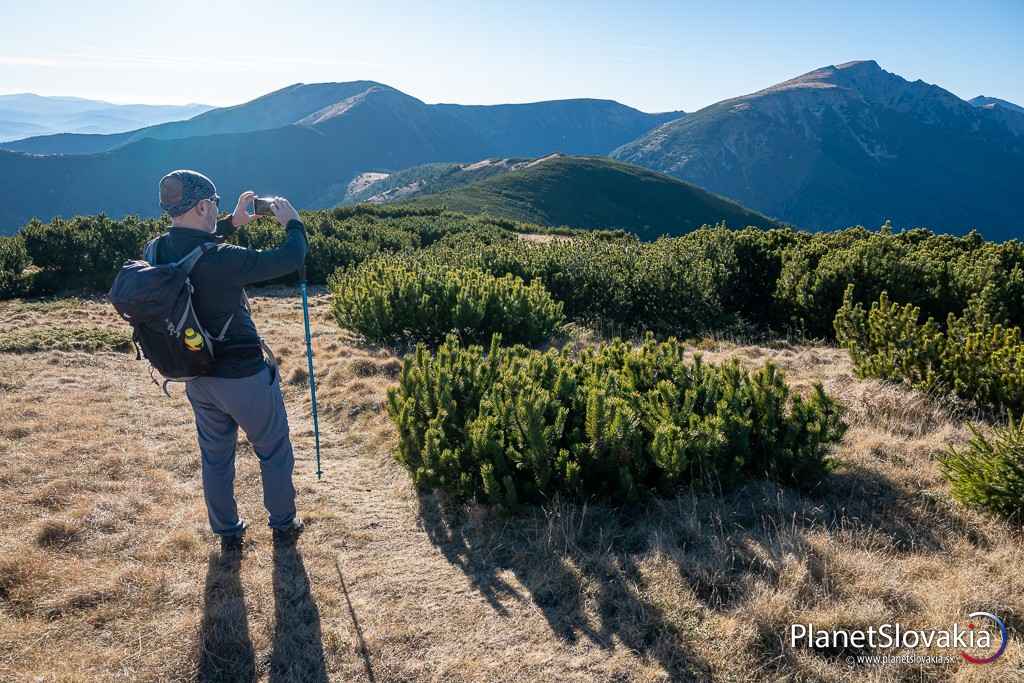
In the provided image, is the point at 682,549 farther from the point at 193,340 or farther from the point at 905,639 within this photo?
the point at 193,340

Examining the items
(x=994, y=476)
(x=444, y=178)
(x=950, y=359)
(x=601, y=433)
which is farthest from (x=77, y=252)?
(x=444, y=178)

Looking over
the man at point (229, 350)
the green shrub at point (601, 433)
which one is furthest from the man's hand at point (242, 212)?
the green shrub at point (601, 433)

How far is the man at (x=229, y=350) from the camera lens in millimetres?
3381

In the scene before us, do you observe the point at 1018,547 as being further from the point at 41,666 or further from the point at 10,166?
the point at 10,166

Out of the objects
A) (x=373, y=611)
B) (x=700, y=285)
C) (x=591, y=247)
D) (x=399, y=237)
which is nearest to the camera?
(x=373, y=611)

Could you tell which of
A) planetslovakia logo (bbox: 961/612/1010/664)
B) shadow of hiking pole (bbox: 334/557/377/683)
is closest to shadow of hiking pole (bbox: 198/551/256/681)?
shadow of hiking pole (bbox: 334/557/377/683)

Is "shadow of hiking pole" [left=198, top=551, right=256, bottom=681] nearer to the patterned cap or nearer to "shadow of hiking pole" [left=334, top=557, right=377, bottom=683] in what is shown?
"shadow of hiking pole" [left=334, top=557, right=377, bottom=683]

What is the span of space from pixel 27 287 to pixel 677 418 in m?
17.6

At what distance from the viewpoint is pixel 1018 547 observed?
3629 mm

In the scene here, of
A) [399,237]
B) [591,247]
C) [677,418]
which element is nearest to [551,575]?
[677,418]

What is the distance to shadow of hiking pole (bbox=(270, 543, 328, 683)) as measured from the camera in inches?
121

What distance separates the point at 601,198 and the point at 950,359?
110 meters

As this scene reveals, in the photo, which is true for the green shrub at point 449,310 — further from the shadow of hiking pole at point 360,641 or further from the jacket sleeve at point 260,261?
the shadow of hiking pole at point 360,641

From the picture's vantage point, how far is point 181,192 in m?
3.37
